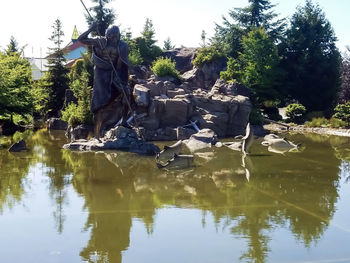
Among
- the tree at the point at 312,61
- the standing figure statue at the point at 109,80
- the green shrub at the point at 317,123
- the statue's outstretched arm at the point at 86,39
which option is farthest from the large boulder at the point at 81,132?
the tree at the point at 312,61

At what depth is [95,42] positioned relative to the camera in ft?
46.4

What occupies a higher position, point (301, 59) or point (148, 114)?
point (301, 59)

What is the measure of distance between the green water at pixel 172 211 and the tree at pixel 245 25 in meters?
18.6

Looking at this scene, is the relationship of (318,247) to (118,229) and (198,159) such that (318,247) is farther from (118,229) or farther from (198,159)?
(198,159)

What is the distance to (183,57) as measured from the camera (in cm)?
2845

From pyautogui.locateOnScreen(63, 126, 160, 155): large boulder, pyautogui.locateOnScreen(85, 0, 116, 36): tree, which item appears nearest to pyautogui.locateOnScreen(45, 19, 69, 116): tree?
pyautogui.locateOnScreen(85, 0, 116, 36): tree

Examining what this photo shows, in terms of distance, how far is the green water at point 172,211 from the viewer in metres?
4.92

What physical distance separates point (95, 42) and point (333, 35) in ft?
61.8

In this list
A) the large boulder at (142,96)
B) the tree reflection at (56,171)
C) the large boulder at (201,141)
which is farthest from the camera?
the large boulder at (142,96)

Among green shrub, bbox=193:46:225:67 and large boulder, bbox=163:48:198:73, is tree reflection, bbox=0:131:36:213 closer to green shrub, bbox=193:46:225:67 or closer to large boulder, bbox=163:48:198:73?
green shrub, bbox=193:46:225:67

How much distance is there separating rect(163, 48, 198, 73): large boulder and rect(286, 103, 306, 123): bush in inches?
302

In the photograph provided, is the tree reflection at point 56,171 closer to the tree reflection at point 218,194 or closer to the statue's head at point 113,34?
the tree reflection at point 218,194

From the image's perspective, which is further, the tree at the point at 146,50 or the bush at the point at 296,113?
the tree at the point at 146,50

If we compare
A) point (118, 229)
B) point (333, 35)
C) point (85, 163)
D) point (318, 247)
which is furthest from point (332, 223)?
point (333, 35)
